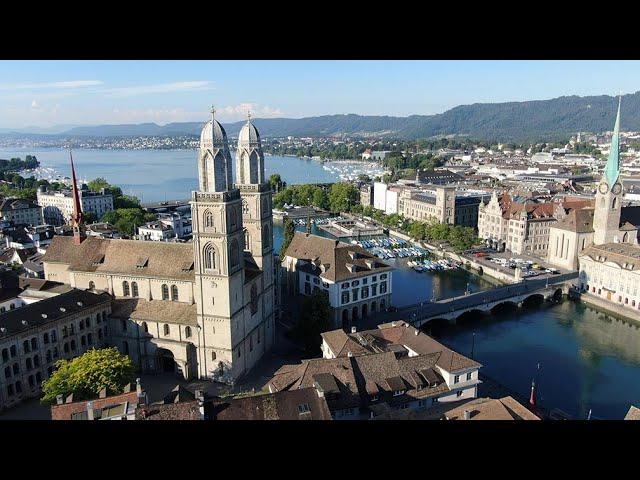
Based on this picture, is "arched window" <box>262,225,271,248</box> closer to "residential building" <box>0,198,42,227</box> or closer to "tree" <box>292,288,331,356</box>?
"tree" <box>292,288,331,356</box>

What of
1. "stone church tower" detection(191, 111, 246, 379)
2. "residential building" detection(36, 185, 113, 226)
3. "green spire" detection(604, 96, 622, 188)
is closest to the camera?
"stone church tower" detection(191, 111, 246, 379)

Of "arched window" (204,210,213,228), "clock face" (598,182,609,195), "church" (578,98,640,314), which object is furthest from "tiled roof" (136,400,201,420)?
"clock face" (598,182,609,195)

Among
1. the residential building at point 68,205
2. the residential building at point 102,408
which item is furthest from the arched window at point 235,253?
the residential building at point 68,205

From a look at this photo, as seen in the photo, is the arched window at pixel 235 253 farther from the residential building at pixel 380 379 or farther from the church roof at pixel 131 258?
the residential building at pixel 380 379

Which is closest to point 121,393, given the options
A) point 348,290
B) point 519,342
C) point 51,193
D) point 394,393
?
point 394,393
